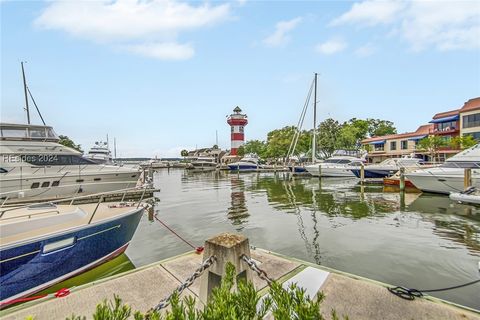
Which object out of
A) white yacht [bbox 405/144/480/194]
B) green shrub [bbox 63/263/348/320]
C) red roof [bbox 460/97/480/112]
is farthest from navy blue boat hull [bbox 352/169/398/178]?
green shrub [bbox 63/263/348/320]

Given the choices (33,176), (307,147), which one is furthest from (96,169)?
(307,147)

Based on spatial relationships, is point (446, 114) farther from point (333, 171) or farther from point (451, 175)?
point (451, 175)

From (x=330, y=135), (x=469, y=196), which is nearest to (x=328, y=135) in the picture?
(x=330, y=135)

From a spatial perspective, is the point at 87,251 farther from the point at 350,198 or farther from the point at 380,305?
the point at 350,198

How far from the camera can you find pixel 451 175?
52.0 feet

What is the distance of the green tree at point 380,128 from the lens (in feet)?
202

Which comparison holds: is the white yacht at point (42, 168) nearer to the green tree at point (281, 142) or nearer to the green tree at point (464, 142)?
the green tree at point (464, 142)

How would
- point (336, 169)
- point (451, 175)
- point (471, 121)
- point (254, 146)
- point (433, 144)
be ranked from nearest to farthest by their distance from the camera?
point (451, 175)
point (336, 169)
point (471, 121)
point (433, 144)
point (254, 146)

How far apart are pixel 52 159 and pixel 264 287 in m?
16.7

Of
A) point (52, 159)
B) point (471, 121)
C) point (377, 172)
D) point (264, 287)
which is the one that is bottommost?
point (377, 172)

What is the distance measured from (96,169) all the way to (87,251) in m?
12.8

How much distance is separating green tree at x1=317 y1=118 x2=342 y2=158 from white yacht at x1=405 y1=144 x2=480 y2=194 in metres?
36.4

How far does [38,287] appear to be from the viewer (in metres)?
4.70

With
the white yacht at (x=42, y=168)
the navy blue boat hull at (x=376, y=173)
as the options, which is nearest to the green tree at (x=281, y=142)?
the navy blue boat hull at (x=376, y=173)
